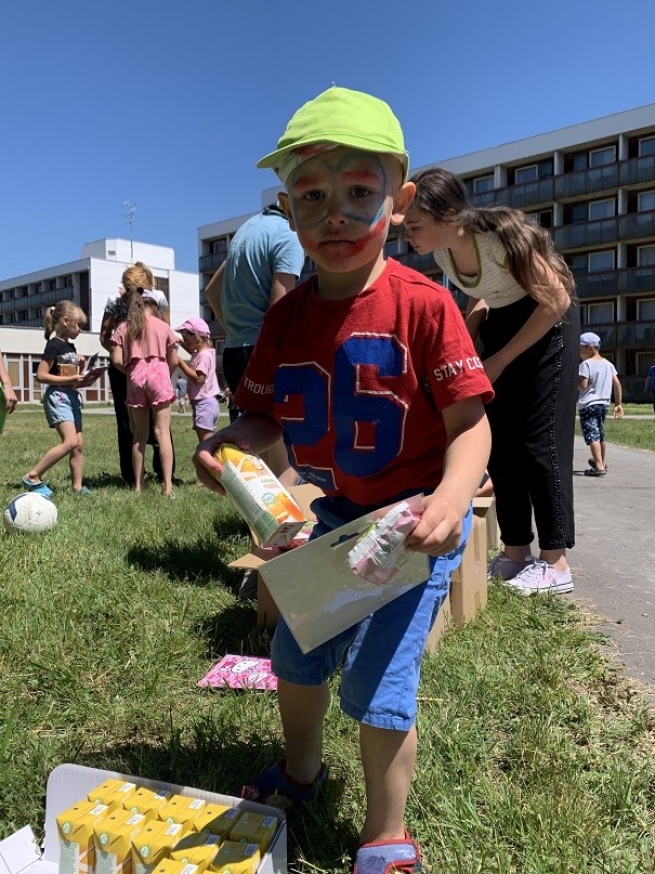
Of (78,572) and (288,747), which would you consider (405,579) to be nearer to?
(288,747)

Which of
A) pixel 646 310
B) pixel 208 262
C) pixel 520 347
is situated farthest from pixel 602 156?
pixel 520 347

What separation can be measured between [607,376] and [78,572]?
321 inches

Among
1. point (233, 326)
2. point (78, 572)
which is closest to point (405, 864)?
point (78, 572)

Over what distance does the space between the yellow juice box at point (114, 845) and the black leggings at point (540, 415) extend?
2.54m

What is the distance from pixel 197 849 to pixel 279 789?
1.45 ft

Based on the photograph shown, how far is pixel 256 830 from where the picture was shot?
5.16 feet

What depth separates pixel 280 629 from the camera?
1946 mm

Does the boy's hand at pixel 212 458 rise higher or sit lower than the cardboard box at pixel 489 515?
higher

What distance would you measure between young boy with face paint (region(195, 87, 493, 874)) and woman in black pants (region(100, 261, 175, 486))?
16.8 feet

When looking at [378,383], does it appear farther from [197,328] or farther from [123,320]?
[197,328]

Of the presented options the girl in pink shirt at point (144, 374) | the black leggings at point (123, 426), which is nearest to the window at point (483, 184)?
the black leggings at point (123, 426)

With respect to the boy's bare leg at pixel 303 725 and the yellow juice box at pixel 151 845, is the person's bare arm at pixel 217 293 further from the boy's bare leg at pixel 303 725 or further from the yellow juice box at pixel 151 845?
the yellow juice box at pixel 151 845

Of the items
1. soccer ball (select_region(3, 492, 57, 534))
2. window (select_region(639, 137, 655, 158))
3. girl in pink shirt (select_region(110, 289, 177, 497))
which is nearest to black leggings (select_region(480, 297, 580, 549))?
soccer ball (select_region(3, 492, 57, 534))

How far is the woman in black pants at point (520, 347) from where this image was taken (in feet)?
10.6
